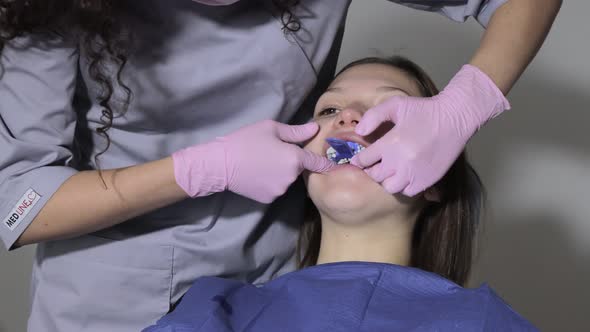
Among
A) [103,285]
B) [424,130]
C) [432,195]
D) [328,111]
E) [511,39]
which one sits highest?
[511,39]

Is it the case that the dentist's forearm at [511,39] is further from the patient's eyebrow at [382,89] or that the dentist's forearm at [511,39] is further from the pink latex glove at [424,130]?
the patient's eyebrow at [382,89]

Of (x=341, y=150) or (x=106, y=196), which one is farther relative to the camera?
(x=341, y=150)

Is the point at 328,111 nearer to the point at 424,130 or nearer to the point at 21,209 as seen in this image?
the point at 424,130

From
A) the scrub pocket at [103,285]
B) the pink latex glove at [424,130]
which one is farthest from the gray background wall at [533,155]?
the scrub pocket at [103,285]

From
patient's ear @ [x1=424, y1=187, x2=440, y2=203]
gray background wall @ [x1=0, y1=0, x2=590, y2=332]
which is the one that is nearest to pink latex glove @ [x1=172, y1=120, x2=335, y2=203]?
patient's ear @ [x1=424, y1=187, x2=440, y2=203]

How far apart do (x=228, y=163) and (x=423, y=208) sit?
50cm

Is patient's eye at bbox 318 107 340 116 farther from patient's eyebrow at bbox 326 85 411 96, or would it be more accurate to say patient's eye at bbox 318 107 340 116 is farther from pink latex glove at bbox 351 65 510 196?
pink latex glove at bbox 351 65 510 196

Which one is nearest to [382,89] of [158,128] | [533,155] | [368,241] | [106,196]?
[368,241]

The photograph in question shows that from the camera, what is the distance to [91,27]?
1257 mm

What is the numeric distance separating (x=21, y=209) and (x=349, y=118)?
619mm

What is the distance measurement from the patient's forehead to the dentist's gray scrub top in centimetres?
6

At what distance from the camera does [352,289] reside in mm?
1362

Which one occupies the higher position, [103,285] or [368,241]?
[368,241]

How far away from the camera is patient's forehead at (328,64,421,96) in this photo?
1574 mm
